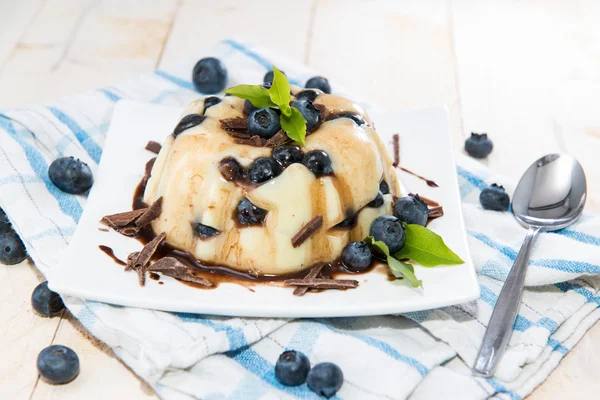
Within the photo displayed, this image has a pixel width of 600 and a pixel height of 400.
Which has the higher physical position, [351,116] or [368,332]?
[351,116]

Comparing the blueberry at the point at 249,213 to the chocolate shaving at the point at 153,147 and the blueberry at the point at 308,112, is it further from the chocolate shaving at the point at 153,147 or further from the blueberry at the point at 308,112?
the chocolate shaving at the point at 153,147

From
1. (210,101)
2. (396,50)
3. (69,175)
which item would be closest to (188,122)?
(210,101)

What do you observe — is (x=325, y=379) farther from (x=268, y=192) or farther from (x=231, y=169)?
Result: (x=231, y=169)

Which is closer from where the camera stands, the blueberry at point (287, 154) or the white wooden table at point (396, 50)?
the blueberry at point (287, 154)

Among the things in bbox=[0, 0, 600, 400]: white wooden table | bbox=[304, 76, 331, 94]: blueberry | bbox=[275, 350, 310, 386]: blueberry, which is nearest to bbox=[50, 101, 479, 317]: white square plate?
bbox=[275, 350, 310, 386]: blueberry

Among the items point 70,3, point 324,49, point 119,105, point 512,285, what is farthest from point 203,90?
point 512,285

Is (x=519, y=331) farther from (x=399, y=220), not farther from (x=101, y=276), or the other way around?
(x=101, y=276)

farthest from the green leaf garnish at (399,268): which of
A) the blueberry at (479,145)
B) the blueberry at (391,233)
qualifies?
the blueberry at (479,145)
